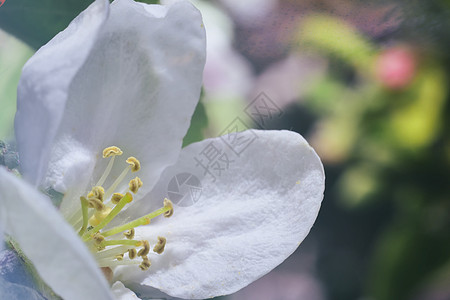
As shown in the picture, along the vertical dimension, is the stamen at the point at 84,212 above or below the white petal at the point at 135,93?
below

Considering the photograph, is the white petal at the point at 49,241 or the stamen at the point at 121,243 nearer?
the white petal at the point at 49,241

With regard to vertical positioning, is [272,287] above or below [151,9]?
below

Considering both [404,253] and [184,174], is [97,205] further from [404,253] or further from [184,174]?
[404,253]

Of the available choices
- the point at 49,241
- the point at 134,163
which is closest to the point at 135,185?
the point at 134,163

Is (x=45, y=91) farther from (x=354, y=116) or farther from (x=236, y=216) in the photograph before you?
(x=354, y=116)

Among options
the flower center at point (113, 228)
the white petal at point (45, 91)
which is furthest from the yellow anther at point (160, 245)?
the white petal at point (45, 91)

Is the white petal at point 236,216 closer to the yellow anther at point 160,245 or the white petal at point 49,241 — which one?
the yellow anther at point 160,245

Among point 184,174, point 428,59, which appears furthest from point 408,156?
point 184,174
